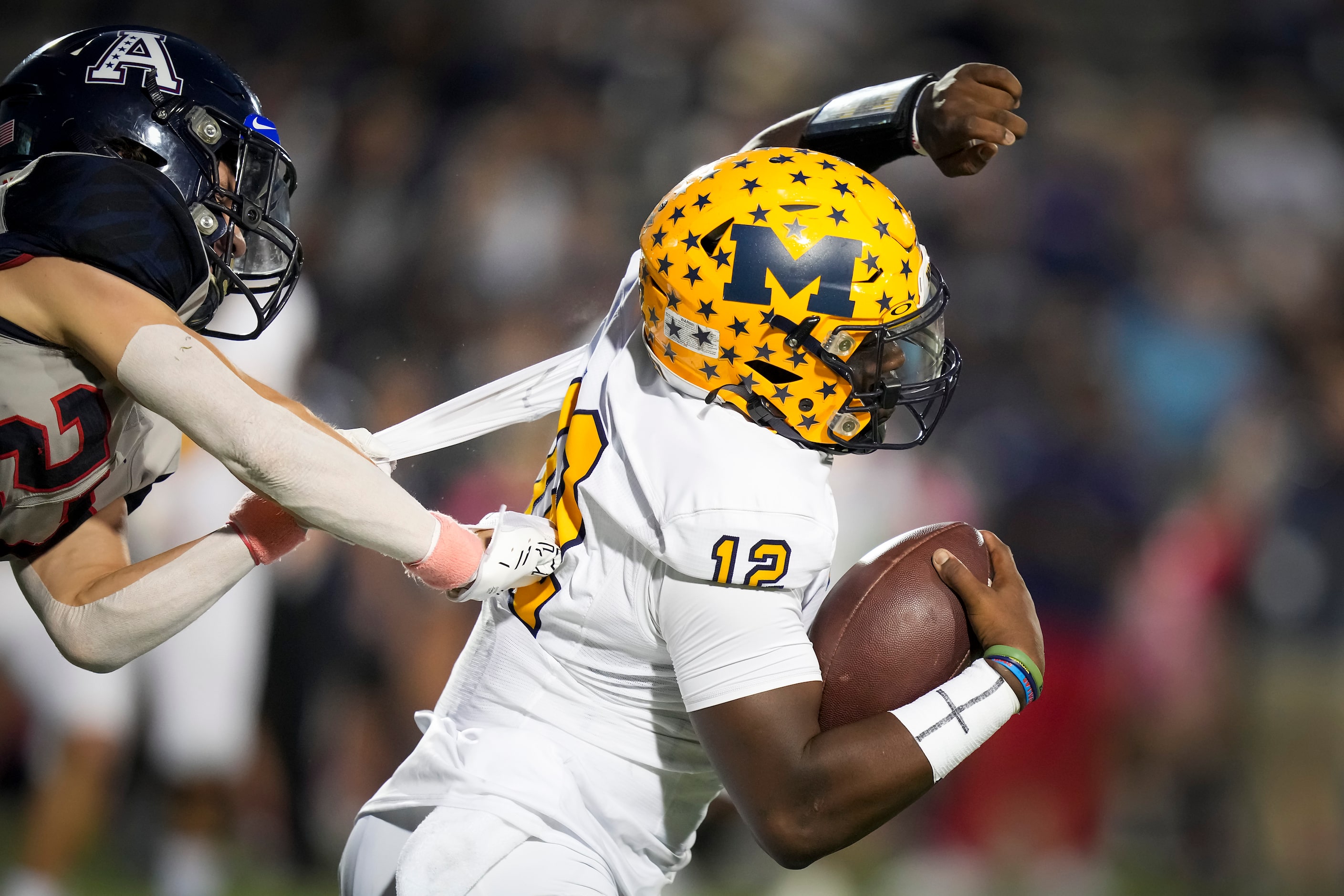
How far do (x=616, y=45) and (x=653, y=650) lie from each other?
15.9 feet

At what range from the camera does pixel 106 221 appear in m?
1.63

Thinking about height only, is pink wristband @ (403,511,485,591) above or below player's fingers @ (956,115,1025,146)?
below

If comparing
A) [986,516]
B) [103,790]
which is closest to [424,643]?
[103,790]

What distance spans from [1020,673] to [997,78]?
971 millimetres

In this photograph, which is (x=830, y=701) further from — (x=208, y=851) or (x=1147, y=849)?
(x=1147, y=849)

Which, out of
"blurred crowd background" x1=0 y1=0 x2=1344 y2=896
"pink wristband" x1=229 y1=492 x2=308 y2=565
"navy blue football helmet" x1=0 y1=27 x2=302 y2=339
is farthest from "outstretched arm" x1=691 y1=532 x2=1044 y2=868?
"blurred crowd background" x1=0 y1=0 x2=1344 y2=896

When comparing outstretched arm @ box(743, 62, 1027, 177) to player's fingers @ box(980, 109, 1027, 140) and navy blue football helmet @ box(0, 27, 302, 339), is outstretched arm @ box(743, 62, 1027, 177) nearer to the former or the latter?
player's fingers @ box(980, 109, 1027, 140)

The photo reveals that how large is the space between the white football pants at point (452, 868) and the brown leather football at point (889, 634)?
0.40 m

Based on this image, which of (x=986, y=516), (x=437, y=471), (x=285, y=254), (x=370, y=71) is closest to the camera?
(x=285, y=254)

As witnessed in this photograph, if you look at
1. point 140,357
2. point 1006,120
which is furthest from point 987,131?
point 140,357

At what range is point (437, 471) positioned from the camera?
2615 mm

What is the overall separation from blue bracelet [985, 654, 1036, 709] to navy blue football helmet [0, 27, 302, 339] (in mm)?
1240

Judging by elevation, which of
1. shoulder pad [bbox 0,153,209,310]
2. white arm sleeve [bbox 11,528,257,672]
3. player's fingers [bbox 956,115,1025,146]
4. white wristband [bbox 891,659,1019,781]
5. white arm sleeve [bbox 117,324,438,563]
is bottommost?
white arm sleeve [bbox 11,528,257,672]

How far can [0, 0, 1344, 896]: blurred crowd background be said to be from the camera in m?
3.87
